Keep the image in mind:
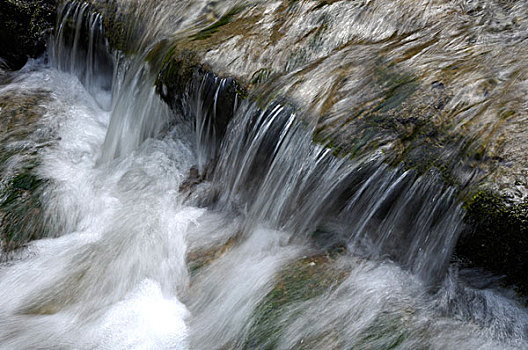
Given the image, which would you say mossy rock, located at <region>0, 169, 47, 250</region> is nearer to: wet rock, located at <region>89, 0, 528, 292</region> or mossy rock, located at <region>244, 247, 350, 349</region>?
wet rock, located at <region>89, 0, 528, 292</region>

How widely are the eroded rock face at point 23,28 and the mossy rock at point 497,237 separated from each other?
18.0 ft

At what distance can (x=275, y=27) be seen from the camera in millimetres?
4562

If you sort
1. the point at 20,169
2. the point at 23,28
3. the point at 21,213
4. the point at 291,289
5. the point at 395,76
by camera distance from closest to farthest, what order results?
the point at 291,289, the point at 395,76, the point at 21,213, the point at 20,169, the point at 23,28

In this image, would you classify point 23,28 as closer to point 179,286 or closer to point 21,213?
point 21,213

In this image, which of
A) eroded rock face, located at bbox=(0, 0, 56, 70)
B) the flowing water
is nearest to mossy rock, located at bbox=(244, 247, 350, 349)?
the flowing water

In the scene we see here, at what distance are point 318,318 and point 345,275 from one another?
37 centimetres

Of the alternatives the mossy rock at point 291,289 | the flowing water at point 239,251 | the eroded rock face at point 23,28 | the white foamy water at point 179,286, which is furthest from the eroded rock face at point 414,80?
the eroded rock face at point 23,28

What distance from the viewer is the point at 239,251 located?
12.4 ft

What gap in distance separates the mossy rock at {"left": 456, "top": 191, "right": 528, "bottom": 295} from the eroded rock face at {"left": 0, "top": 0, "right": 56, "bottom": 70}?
18.0 feet

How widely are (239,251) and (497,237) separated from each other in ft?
5.68

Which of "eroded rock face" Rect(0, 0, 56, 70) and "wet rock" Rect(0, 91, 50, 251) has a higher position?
"eroded rock face" Rect(0, 0, 56, 70)

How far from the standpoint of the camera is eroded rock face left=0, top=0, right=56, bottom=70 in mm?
6320

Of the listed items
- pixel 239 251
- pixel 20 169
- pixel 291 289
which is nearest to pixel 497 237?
pixel 291 289

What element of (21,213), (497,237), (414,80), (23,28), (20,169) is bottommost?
(21,213)
